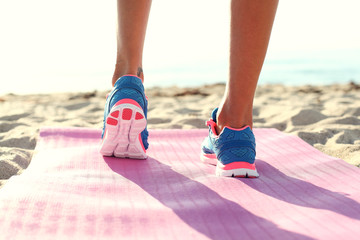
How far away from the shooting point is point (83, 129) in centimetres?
178

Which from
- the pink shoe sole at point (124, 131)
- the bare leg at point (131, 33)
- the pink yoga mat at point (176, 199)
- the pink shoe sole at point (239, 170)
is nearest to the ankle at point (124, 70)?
the bare leg at point (131, 33)

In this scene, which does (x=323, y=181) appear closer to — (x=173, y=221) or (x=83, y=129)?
(x=173, y=221)

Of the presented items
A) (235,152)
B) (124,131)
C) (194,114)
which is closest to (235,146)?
(235,152)

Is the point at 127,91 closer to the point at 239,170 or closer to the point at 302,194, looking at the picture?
the point at 239,170

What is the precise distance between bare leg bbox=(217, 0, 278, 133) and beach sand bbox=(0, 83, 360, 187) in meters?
0.48

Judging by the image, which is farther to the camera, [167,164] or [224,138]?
[167,164]

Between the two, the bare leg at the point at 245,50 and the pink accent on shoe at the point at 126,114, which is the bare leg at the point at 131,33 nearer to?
the pink accent on shoe at the point at 126,114

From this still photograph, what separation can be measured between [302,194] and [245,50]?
1.33 ft

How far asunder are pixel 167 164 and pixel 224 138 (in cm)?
23

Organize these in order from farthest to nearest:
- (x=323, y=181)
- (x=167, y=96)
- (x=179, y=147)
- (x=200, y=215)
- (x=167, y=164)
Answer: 1. (x=167, y=96)
2. (x=179, y=147)
3. (x=167, y=164)
4. (x=323, y=181)
5. (x=200, y=215)

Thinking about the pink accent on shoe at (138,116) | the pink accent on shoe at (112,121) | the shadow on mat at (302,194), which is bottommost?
the shadow on mat at (302,194)

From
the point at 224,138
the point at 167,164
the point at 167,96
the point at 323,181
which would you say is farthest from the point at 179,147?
the point at 167,96

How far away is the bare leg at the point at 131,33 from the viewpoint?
1279 millimetres

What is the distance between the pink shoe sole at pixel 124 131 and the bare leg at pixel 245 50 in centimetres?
27
